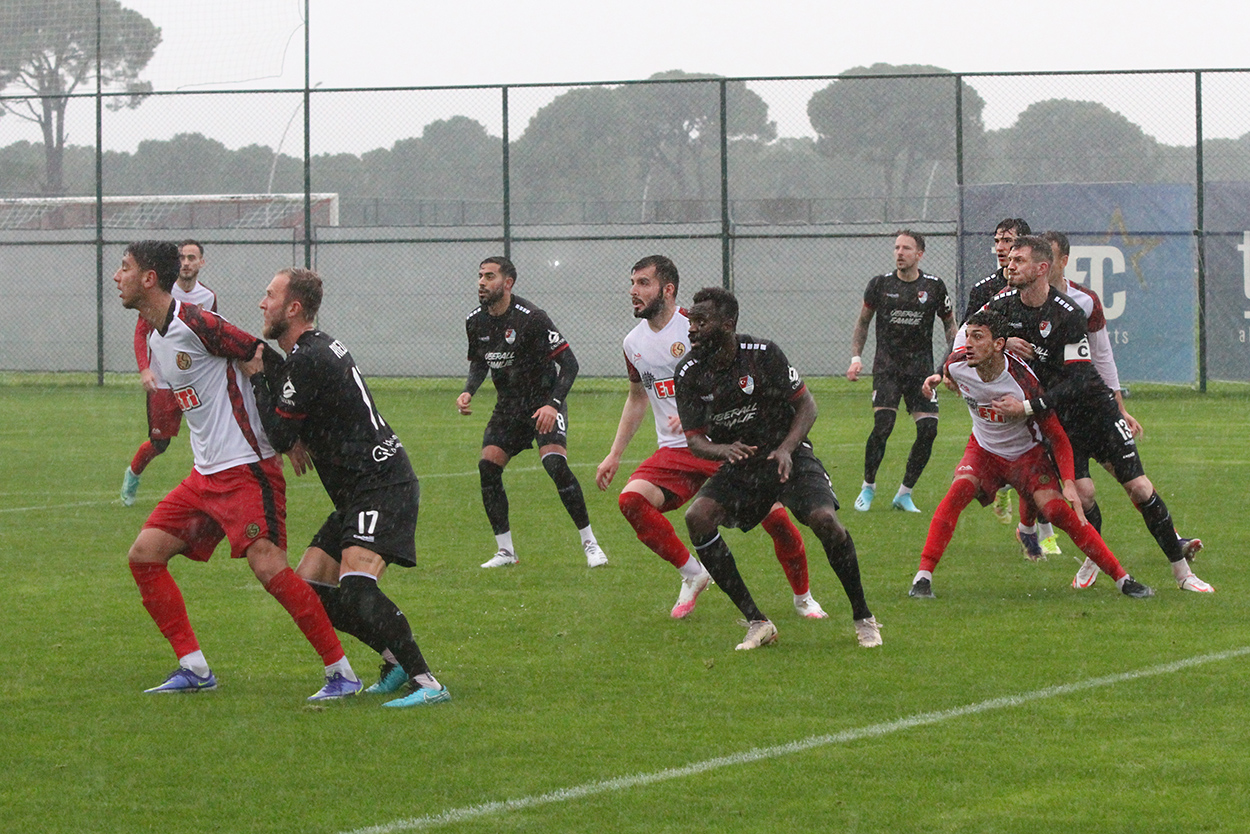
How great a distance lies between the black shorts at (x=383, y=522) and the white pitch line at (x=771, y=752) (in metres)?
1.54

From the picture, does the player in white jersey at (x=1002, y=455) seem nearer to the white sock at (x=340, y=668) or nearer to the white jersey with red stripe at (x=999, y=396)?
the white jersey with red stripe at (x=999, y=396)

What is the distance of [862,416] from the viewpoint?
71.0 feet

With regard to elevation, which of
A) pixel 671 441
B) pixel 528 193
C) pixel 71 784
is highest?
pixel 528 193

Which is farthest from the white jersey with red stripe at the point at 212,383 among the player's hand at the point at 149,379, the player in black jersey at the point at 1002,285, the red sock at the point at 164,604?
the player's hand at the point at 149,379

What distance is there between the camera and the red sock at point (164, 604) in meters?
6.70

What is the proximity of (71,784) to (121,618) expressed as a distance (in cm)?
321

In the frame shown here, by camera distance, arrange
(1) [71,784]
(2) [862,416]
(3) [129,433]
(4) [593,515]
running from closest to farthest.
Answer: (1) [71,784] → (4) [593,515] → (3) [129,433] → (2) [862,416]

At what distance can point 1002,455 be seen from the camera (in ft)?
29.3

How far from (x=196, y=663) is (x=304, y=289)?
5.39 ft

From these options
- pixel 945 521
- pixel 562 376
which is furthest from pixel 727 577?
pixel 562 376

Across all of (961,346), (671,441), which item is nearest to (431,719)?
(671,441)

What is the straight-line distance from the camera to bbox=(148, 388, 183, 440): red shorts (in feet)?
41.4

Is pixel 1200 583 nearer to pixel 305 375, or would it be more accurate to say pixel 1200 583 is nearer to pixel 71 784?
pixel 305 375

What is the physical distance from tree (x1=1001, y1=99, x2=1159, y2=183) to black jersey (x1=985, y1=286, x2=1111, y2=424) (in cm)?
2169
